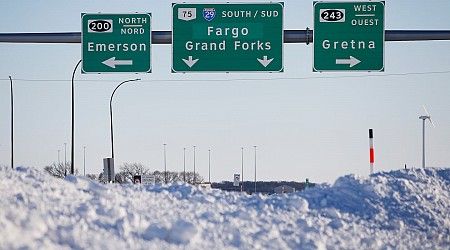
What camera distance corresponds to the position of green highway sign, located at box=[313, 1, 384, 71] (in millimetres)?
28000

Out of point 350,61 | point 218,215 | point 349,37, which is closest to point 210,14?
point 349,37

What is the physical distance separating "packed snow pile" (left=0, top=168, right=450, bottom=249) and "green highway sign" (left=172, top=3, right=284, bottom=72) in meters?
9.56

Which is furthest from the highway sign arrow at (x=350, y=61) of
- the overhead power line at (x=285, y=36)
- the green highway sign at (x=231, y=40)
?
the green highway sign at (x=231, y=40)

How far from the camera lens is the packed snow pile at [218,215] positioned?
36.2ft

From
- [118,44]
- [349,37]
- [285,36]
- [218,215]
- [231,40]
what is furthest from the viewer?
[118,44]

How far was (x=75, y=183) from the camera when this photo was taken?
50.0 ft

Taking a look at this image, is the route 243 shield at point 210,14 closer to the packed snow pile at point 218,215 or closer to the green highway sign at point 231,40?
the green highway sign at point 231,40


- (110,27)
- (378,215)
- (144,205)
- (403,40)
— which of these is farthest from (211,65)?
(144,205)

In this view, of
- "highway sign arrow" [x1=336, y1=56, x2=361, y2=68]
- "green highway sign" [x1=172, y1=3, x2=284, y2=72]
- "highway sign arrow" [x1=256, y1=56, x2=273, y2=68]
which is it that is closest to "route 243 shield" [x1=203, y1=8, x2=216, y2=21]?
"green highway sign" [x1=172, y1=3, x2=284, y2=72]

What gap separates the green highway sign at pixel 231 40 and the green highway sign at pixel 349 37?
1219 millimetres

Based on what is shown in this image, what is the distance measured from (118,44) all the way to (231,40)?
3.41 meters

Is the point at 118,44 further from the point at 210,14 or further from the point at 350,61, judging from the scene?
the point at 350,61

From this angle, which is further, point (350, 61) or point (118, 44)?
point (118, 44)

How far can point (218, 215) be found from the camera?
1356cm
